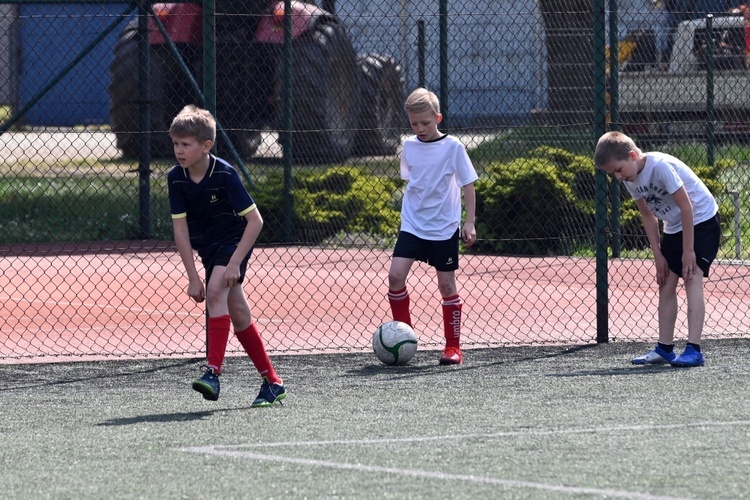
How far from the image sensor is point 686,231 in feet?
23.4

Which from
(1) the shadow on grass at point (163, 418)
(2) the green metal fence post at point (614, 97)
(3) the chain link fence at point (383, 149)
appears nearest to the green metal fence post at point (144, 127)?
(3) the chain link fence at point (383, 149)

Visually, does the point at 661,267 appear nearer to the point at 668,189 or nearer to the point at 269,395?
the point at 668,189

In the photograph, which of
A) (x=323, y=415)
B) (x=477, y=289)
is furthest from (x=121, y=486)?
(x=477, y=289)

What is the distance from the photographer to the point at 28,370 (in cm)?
751

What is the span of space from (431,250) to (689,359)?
1573 millimetres

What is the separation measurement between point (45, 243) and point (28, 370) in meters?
6.61

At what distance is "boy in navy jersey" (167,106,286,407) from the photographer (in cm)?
614

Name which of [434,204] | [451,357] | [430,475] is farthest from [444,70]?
[430,475]

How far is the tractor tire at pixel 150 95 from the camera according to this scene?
48.1 feet

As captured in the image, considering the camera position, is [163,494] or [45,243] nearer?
[163,494]

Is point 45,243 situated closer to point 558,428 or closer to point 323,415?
point 323,415

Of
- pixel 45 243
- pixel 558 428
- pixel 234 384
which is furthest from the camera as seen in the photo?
pixel 45 243

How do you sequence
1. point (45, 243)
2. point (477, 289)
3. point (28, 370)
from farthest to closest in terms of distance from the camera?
point (45, 243), point (477, 289), point (28, 370)

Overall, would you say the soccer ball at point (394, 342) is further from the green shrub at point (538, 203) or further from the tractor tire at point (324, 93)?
the tractor tire at point (324, 93)
